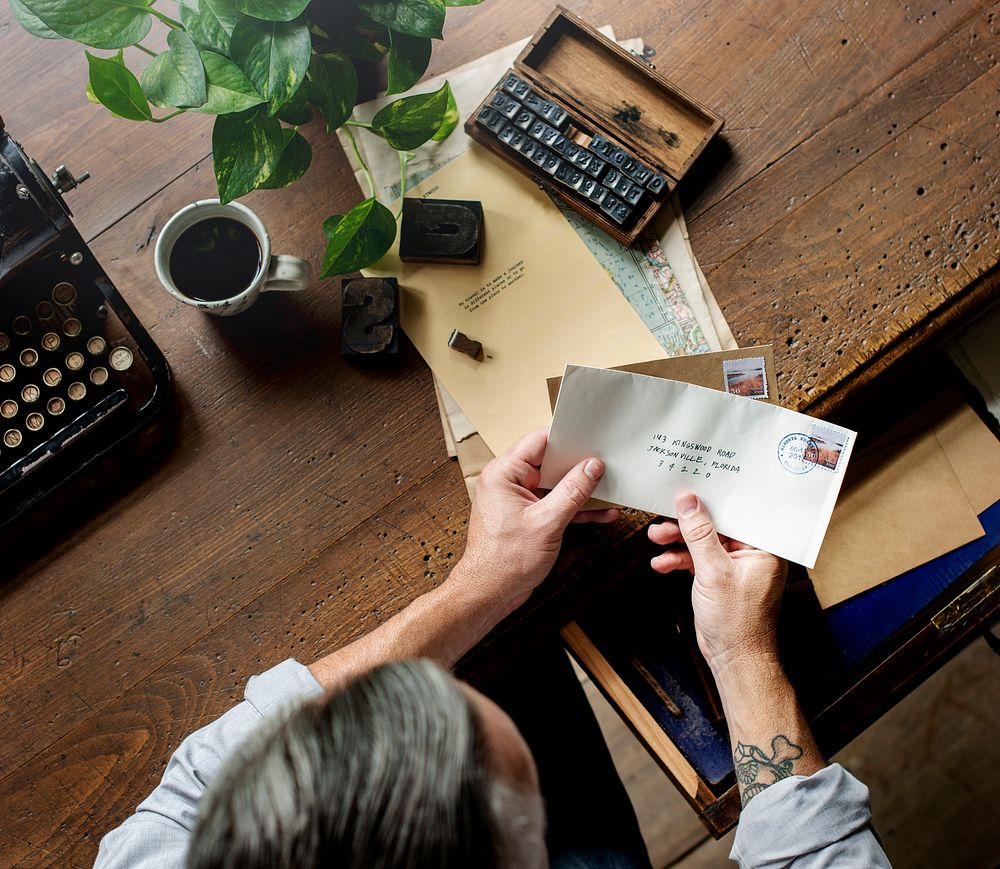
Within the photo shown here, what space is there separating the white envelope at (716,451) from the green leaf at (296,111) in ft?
1.50

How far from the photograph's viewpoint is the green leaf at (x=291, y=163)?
95 centimetres

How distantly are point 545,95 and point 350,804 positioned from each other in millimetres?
918

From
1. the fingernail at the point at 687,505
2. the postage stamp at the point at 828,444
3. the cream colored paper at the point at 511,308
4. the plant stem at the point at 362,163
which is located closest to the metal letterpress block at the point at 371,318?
the cream colored paper at the point at 511,308

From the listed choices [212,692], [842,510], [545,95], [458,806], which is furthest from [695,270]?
[212,692]

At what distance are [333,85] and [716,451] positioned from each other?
2.13 feet

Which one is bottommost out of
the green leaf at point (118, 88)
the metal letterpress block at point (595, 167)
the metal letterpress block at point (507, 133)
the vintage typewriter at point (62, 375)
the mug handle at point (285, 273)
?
the vintage typewriter at point (62, 375)

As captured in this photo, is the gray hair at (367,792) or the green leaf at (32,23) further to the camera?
the green leaf at (32,23)

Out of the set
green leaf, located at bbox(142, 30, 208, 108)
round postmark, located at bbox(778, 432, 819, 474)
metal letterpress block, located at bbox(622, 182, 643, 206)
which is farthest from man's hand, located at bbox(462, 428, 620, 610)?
green leaf, located at bbox(142, 30, 208, 108)

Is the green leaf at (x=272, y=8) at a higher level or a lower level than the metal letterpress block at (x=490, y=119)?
higher

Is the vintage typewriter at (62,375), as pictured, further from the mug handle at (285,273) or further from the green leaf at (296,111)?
the green leaf at (296,111)

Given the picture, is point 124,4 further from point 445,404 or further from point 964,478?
point 964,478

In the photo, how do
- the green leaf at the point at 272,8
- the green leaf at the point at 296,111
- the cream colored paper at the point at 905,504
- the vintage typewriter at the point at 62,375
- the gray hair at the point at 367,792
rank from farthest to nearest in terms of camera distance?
the cream colored paper at the point at 905,504 < the vintage typewriter at the point at 62,375 < the green leaf at the point at 296,111 < the green leaf at the point at 272,8 < the gray hair at the point at 367,792

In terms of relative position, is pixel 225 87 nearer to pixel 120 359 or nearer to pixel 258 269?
pixel 258 269

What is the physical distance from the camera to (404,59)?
95 centimetres
